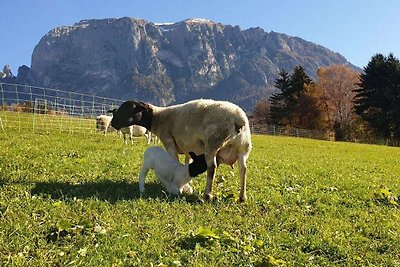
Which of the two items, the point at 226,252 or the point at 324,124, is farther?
the point at 324,124

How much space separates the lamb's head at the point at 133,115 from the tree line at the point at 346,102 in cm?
6540

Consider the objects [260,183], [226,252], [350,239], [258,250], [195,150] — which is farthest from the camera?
[260,183]

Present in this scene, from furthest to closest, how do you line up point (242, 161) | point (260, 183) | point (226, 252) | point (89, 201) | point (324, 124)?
point (324, 124) → point (260, 183) → point (242, 161) → point (89, 201) → point (226, 252)

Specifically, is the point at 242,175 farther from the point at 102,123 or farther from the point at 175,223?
the point at 102,123

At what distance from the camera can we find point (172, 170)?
10.2 m

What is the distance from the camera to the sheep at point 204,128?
32.5 feet

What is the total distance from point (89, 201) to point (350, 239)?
195 inches

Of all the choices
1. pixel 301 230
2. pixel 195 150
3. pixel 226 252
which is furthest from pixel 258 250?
pixel 195 150

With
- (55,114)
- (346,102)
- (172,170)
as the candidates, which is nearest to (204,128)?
(172,170)

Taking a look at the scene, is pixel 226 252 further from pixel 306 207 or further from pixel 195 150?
pixel 195 150

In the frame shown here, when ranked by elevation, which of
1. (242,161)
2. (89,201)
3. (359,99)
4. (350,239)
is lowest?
(350,239)

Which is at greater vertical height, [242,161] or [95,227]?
[242,161]

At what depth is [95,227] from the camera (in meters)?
6.47

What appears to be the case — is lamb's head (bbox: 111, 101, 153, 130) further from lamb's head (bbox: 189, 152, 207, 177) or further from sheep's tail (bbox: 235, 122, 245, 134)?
sheep's tail (bbox: 235, 122, 245, 134)
